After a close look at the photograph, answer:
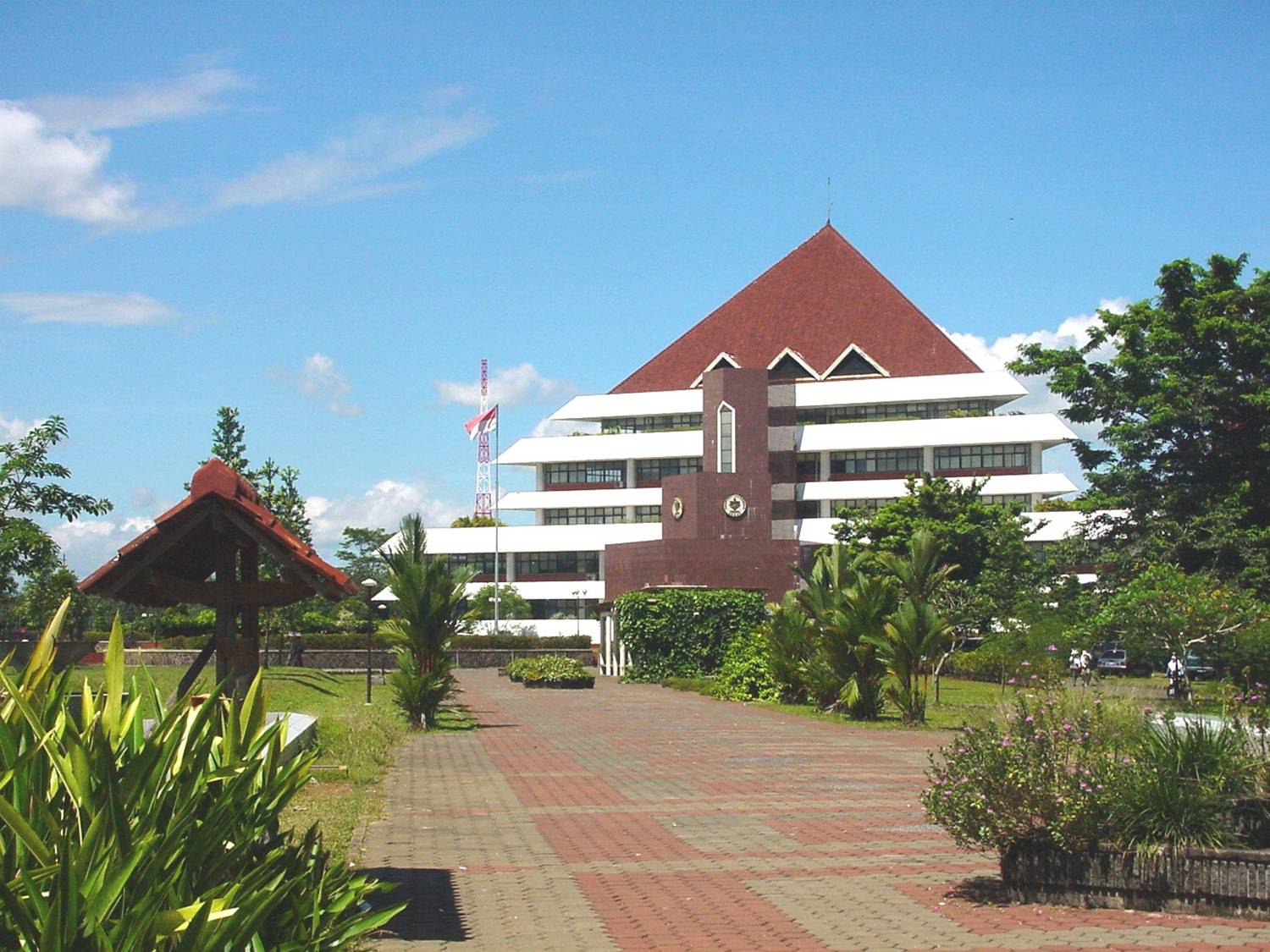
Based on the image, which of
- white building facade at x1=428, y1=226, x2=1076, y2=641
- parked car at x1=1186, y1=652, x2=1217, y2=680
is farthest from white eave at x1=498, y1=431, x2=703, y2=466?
parked car at x1=1186, y1=652, x2=1217, y2=680

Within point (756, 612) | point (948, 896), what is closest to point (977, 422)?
point (756, 612)

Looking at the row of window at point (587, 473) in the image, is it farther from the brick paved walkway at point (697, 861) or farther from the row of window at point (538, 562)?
the brick paved walkway at point (697, 861)

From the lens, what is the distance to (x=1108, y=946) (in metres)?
7.37

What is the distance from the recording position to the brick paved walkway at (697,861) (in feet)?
25.7

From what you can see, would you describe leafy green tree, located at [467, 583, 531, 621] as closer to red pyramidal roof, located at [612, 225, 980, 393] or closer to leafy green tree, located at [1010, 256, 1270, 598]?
red pyramidal roof, located at [612, 225, 980, 393]

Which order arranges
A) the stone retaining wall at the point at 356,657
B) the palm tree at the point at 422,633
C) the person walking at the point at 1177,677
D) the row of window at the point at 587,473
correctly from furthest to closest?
the row of window at the point at 587,473, the stone retaining wall at the point at 356,657, the person walking at the point at 1177,677, the palm tree at the point at 422,633

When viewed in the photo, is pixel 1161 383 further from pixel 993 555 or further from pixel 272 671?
pixel 272 671

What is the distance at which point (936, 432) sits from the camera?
7088 centimetres

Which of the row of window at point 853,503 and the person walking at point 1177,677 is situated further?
the row of window at point 853,503

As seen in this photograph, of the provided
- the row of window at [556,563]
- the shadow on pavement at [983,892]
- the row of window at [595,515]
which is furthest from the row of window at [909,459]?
the shadow on pavement at [983,892]

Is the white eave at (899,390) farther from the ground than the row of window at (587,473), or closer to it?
farther from the ground

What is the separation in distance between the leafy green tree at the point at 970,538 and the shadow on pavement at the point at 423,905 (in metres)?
34.4

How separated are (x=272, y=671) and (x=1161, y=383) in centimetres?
2884

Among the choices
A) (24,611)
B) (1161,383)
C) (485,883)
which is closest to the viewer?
(485,883)
